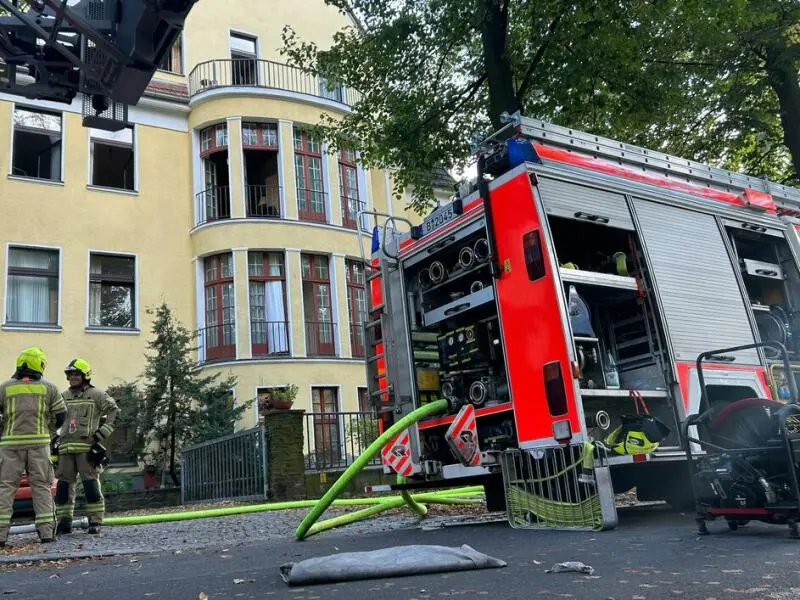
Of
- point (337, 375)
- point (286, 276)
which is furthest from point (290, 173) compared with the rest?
point (337, 375)

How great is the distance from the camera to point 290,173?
2145 cm

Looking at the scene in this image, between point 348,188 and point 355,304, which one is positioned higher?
point 348,188

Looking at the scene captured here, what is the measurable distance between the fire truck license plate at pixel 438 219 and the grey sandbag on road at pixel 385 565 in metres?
3.51

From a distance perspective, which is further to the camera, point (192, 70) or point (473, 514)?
point (192, 70)

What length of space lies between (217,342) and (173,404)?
154 inches

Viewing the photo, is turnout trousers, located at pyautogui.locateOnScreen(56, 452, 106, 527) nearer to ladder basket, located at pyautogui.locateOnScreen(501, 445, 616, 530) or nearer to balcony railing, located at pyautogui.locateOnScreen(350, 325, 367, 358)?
ladder basket, located at pyautogui.locateOnScreen(501, 445, 616, 530)

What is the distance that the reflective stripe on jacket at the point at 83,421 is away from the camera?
8461 millimetres

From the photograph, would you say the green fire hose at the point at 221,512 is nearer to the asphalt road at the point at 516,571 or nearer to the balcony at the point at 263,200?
the asphalt road at the point at 516,571

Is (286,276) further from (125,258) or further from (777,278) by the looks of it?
(777,278)

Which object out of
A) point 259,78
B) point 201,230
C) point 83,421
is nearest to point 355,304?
point 201,230

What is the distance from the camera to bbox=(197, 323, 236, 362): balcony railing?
2016cm

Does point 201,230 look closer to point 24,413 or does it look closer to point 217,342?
point 217,342

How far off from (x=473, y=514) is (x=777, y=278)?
4.05 metres

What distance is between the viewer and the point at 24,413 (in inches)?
288
